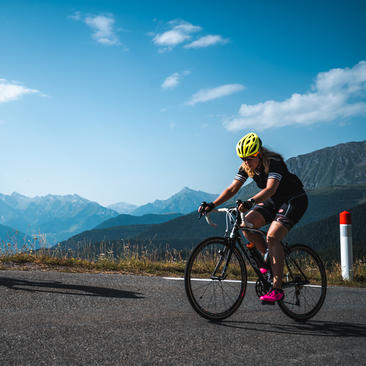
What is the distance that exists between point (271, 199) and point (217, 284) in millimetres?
1185

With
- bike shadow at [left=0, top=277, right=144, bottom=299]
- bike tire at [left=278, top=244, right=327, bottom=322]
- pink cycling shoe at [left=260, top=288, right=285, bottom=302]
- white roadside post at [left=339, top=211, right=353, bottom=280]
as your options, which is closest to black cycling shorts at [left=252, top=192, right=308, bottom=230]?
bike tire at [left=278, top=244, right=327, bottom=322]

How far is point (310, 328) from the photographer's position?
395 centimetres

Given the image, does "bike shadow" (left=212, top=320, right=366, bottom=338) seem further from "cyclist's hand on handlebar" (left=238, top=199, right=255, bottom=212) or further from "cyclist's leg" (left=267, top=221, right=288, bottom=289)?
"cyclist's hand on handlebar" (left=238, top=199, right=255, bottom=212)

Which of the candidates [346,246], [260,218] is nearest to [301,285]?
[260,218]

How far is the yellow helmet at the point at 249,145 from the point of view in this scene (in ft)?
13.6

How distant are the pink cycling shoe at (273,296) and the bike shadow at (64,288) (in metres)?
1.82

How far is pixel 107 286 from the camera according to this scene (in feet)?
18.9

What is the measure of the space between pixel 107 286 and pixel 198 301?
87.5 inches

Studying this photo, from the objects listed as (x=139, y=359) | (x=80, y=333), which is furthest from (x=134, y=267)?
(x=139, y=359)

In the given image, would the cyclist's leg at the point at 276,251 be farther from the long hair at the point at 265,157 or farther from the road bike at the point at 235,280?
the long hair at the point at 265,157

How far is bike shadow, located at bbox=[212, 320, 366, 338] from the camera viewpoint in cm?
371

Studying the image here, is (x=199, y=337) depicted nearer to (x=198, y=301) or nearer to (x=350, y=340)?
(x=198, y=301)

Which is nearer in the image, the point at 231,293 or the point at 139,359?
the point at 139,359

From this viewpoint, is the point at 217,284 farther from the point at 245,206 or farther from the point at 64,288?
the point at 64,288
